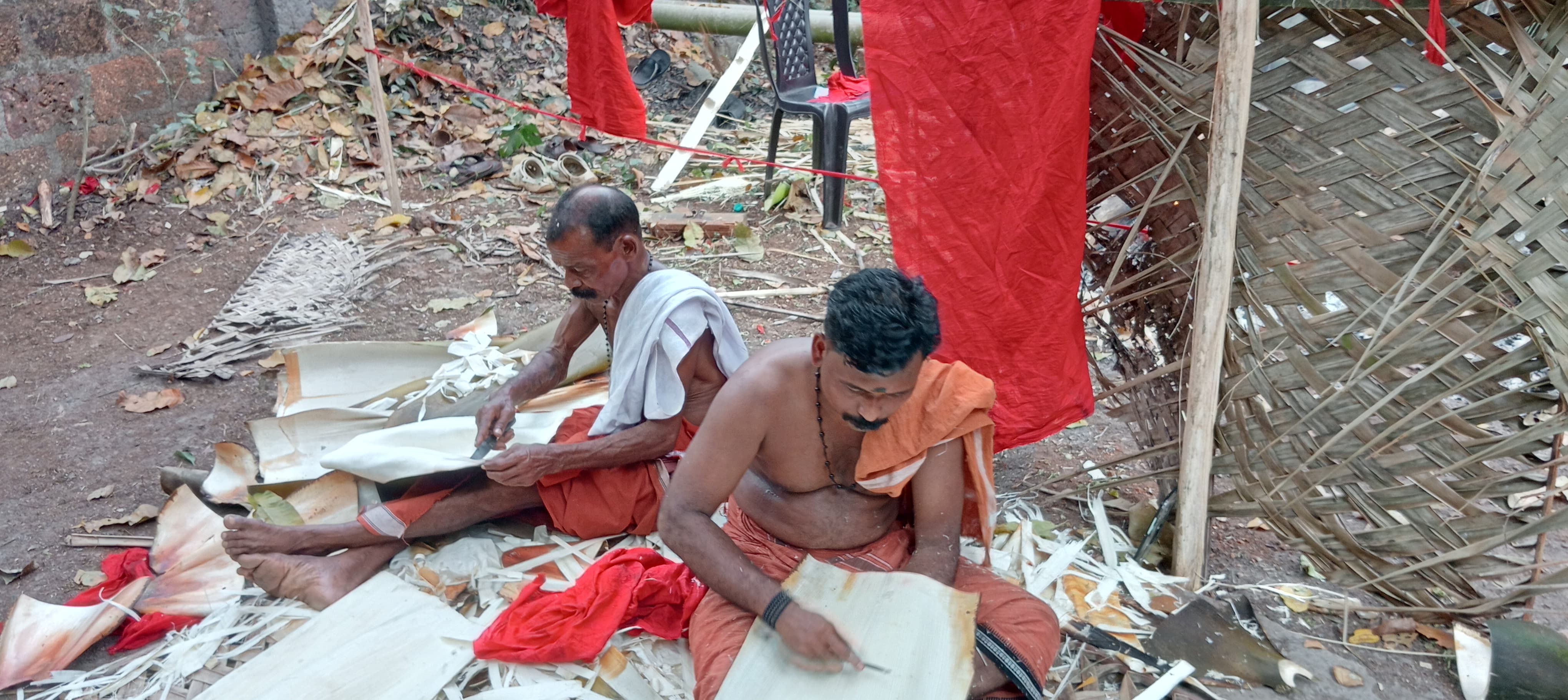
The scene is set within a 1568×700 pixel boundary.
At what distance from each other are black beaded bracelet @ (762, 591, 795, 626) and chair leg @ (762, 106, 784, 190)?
4242 mm

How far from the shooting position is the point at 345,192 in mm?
6215

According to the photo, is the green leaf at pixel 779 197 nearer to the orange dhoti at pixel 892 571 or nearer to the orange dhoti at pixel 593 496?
the orange dhoti at pixel 593 496

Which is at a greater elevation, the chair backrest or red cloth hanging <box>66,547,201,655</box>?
the chair backrest

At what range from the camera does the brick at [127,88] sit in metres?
5.82

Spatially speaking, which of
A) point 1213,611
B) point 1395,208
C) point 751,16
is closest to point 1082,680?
point 1213,611

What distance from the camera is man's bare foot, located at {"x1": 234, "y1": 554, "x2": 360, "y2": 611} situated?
8.76ft

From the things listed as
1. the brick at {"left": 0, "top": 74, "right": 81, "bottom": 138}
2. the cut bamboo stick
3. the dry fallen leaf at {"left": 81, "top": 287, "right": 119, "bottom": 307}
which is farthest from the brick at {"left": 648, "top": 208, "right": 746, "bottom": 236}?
the brick at {"left": 0, "top": 74, "right": 81, "bottom": 138}

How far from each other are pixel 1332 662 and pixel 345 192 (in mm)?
5883

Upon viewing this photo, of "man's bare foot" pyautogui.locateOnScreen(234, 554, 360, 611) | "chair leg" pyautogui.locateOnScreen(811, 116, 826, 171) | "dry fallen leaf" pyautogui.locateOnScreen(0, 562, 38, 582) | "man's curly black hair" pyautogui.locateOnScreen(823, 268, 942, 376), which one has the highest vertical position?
"man's curly black hair" pyautogui.locateOnScreen(823, 268, 942, 376)

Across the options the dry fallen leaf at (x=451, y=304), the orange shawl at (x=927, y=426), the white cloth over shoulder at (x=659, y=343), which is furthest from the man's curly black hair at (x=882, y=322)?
the dry fallen leaf at (x=451, y=304)

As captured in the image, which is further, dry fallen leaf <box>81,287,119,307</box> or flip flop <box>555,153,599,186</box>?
flip flop <box>555,153,599,186</box>

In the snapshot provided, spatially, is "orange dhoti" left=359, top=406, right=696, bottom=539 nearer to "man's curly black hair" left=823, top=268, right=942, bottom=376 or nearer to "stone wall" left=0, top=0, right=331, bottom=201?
"man's curly black hair" left=823, top=268, right=942, bottom=376

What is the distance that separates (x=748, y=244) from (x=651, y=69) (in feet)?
11.4

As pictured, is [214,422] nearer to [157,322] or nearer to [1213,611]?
[157,322]
